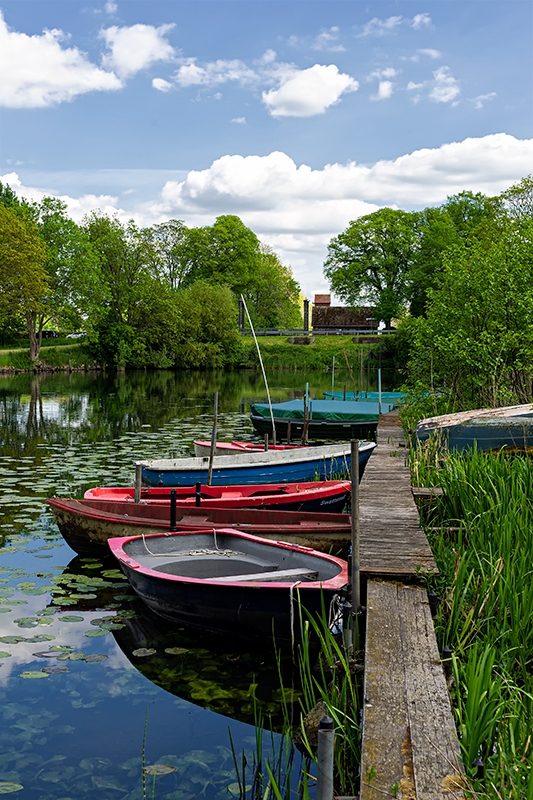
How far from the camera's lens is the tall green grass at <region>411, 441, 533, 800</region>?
2.89 meters

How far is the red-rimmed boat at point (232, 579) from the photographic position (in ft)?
17.4

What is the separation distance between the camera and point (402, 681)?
3.50 meters

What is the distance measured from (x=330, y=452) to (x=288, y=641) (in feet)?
17.7

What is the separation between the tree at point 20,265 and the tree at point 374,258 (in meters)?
25.1

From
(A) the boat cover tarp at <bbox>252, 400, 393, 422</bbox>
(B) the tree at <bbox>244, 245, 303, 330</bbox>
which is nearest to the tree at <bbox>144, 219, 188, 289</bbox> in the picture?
(B) the tree at <bbox>244, 245, 303, 330</bbox>

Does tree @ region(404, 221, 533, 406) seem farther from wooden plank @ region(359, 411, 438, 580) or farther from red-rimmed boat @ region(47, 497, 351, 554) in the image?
red-rimmed boat @ region(47, 497, 351, 554)

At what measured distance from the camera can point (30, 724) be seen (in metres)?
4.71

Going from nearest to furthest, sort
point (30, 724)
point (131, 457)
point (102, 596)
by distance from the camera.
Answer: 1. point (30, 724)
2. point (102, 596)
3. point (131, 457)

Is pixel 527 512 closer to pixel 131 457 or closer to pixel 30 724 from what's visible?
pixel 30 724

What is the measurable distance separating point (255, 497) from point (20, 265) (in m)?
37.6

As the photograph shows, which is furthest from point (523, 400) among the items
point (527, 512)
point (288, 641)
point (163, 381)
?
point (163, 381)

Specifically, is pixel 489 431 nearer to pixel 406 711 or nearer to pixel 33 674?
pixel 406 711

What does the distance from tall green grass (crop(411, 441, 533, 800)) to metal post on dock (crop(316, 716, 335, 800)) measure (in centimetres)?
74

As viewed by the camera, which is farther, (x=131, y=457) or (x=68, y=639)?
(x=131, y=457)
